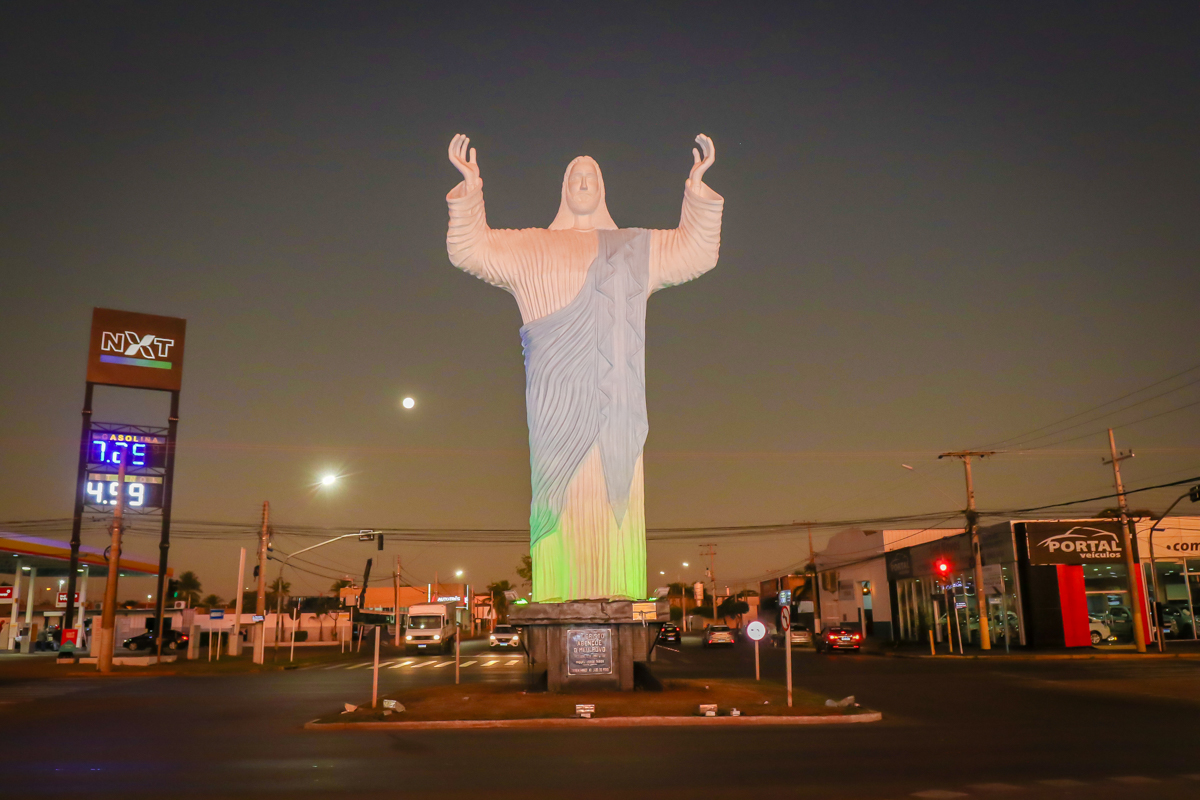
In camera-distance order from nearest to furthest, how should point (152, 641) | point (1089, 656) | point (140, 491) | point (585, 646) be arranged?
1. point (585, 646)
2. point (1089, 656)
3. point (140, 491)
4. point (152, 641)

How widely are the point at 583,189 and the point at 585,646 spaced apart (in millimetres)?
9717

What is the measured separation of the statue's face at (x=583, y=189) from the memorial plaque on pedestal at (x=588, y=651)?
29.3 ft

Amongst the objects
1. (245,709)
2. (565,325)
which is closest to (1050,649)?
(565,325)

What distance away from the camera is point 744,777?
10.7 metres

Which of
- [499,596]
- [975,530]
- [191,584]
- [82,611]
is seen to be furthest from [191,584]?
[975,530]

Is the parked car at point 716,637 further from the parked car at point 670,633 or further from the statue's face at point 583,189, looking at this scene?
the statue's face at point 583,189

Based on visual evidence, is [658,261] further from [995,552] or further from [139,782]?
[995,552]

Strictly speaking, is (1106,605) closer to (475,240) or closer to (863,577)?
(863,577)

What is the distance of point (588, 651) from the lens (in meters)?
19.4

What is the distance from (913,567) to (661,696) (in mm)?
40225

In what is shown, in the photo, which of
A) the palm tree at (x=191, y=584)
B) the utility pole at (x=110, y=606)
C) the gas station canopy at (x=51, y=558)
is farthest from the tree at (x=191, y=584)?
the utility pole at (x=110, y=606)

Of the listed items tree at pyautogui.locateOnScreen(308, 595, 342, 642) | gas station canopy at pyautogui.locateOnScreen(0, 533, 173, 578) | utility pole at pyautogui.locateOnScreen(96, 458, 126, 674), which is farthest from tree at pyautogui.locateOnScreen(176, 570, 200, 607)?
utility pole at pyautogui.locateOnScreen(96, 458, 126, 674)

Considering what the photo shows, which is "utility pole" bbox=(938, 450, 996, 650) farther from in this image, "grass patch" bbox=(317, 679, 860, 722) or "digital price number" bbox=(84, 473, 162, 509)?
"digital price number" bbox=(84, 473, 162, 509)

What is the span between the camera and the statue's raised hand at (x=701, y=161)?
63.3 ft
